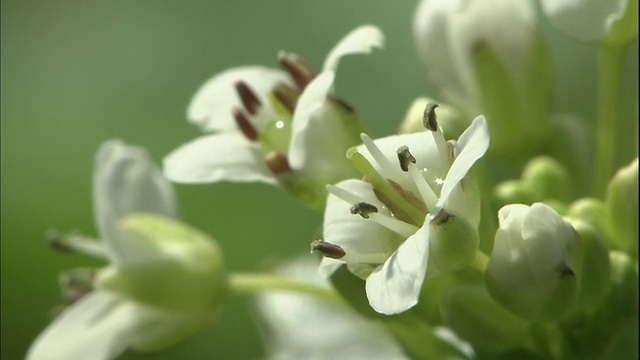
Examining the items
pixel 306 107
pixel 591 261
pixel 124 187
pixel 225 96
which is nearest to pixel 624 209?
pixel 591 261

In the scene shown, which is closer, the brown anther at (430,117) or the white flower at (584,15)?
the brown anther at (430,117)

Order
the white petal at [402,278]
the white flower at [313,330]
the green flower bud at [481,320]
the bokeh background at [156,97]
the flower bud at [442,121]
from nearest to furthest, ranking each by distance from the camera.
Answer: the white petal at [402,278] < the green flower bud at [481,320] < the flower bud at [442,121] < the white flower at [313,330] < the bokeh background at [156,97]

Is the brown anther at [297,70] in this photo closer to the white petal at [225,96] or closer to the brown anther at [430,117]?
the white petal at [225,96]

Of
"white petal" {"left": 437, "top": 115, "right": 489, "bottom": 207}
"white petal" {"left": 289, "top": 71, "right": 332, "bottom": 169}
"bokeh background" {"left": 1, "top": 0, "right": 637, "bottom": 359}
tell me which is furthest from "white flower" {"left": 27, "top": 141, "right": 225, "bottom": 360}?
"bokeh background" {"left": 1, "top": 0, "right": 637, "bottom": 359}

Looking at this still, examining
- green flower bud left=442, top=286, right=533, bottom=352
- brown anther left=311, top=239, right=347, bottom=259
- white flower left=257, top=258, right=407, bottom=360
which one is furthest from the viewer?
white flower left=257, top=258, right=407, bottom=360

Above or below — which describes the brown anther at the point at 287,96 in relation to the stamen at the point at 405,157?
below

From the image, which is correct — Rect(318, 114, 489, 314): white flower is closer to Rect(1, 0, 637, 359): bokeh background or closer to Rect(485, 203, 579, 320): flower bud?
Rect(485, 203, 579, 320): flower bud

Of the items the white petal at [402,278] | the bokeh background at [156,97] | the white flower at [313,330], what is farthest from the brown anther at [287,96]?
the bokeh background at [156,97]
